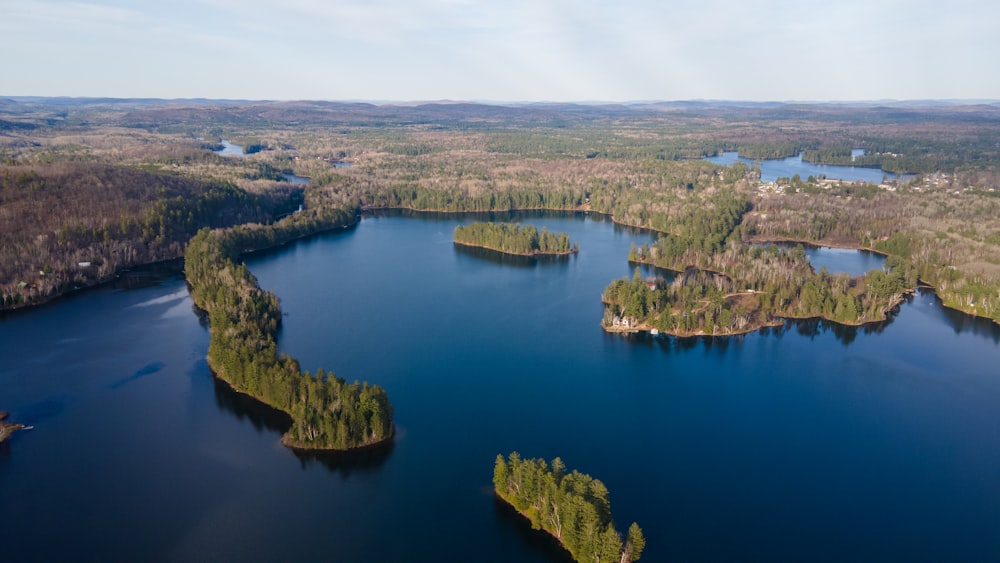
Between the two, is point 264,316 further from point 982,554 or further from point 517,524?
point 982,554

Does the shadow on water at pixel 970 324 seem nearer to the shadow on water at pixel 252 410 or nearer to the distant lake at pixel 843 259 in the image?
the distant lake at pixel 843 259

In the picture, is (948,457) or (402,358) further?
(402,358)

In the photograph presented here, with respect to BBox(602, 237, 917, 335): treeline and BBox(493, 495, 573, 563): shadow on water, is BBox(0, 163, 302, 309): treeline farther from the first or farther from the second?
BBox(602, 237, 917, 335): treeline

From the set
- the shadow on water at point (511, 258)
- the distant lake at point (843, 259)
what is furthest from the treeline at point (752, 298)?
the shadow on water at point (511, 258)

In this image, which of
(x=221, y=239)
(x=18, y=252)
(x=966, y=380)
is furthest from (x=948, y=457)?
(x=18, y=252)

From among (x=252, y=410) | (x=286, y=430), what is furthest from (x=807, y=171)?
(x=286, y=430)

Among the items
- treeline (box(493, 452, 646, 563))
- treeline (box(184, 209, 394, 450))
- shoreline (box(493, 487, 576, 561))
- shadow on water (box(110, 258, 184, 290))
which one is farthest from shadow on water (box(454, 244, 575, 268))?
treeline (box(493, 452, 646, 563))
